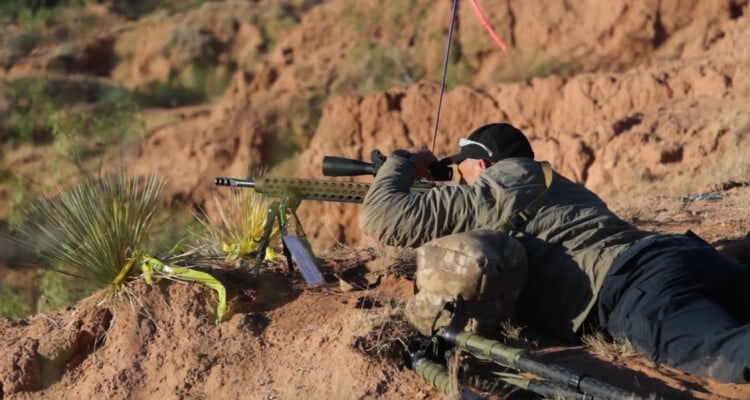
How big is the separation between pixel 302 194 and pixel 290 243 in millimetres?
310

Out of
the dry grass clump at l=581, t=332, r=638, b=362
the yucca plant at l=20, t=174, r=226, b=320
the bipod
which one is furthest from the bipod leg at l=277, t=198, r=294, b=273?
the dry grass clump at l=581, t=332, r=638, b=362

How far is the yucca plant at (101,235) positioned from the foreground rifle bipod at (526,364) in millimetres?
1398

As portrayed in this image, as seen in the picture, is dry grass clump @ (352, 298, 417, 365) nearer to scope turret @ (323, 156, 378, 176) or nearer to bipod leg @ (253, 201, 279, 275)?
scope turret @ (323, 156, 378, 176)

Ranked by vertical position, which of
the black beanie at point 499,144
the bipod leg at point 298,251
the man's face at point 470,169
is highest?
the black beanie at point 499,144

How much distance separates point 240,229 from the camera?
18.9 ft

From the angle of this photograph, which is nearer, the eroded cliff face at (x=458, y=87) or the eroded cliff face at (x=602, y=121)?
the eroded cliff face at (x=602, y=121)

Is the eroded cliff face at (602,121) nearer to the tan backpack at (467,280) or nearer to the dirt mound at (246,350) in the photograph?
the dirt mound at (246,350)

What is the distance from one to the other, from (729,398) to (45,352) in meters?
3.18

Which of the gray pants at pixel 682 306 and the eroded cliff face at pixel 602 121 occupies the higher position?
the gray pants at pixel 682 306

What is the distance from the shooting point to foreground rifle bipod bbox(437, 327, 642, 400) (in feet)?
11.1

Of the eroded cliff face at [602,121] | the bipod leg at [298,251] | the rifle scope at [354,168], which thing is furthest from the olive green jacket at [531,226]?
the eroded cliff face at [602,121]

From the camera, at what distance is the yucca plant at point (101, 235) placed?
4.84m

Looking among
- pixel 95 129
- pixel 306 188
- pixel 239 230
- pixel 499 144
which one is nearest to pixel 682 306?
pixel 499 144

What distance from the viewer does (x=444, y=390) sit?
11.8 feet
